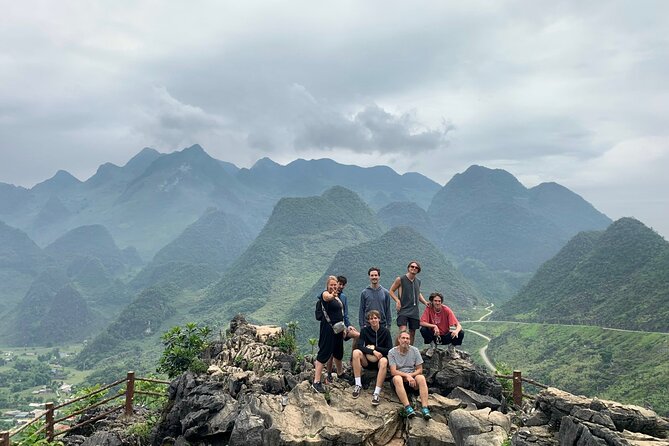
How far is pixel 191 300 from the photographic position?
14788 centimetres

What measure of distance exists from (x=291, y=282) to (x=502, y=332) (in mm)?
73478

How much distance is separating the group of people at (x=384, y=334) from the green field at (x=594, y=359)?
Answer: 130 ft

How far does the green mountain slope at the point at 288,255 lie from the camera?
126 meters

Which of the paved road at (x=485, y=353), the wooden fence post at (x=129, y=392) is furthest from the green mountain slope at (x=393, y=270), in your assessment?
the wooden fence post at (x=129, y=392)

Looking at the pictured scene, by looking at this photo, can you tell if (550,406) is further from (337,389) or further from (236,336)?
(236,336)

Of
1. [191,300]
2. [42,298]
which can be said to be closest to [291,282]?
[191,300]

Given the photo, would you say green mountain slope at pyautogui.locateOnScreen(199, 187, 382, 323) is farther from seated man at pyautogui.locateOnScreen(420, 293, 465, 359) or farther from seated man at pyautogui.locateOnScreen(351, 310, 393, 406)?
seated man at pyautogui.locateOnScreen(351, 310, 393, 406)

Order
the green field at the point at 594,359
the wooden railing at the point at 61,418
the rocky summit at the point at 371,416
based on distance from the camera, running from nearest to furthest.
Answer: the rocky summit at the point at 371,416
the wooden railing at the point at 61,418
the green field at the point at 594,359

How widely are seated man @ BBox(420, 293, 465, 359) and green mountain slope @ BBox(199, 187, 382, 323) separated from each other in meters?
95.5

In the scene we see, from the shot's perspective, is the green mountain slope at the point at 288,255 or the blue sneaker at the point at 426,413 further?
the green mountain slope at the point at 288,255

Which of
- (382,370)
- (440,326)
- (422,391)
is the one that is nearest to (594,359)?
(440,326)

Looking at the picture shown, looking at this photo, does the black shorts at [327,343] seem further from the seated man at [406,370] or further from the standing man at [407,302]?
the standing man at [407,302]

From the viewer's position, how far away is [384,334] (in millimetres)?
10117

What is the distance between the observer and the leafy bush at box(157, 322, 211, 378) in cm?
1375
